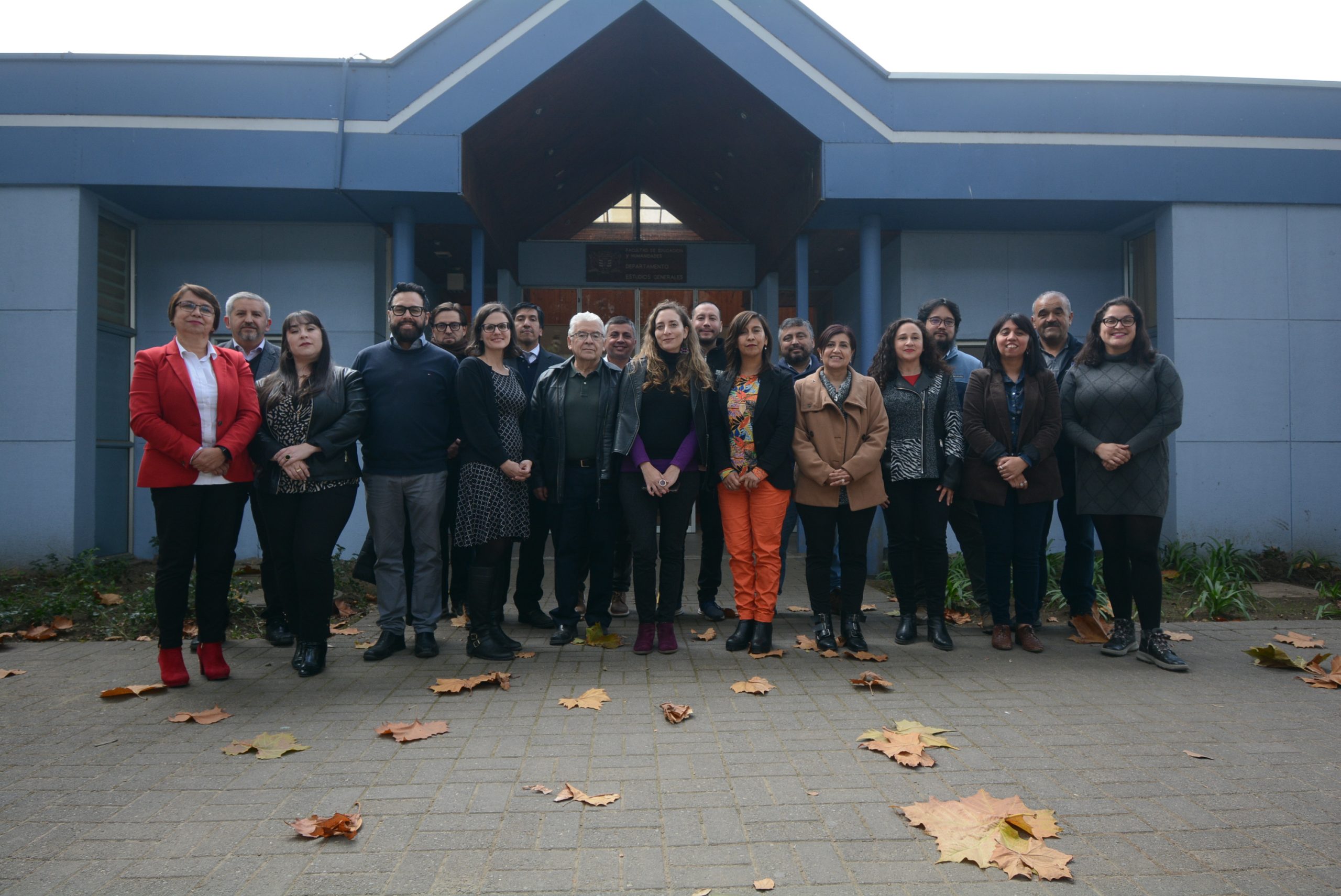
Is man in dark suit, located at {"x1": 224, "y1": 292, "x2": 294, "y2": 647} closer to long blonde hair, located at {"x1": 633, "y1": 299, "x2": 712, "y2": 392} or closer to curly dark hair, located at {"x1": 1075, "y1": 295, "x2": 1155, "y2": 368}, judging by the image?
long blonde hair, located at {"x1": 633, "y1": 299, "x2": 712, "y2": 392}

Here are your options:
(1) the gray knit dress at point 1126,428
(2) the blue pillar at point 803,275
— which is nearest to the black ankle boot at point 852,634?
(1) the gray knit dress at point 1126,428

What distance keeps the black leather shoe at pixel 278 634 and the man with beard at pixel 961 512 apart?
15.2 feet

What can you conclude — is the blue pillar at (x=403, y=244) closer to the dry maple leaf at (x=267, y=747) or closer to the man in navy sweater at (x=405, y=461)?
the man in navy sweater at (x=405, y=461)

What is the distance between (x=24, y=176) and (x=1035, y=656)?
34.0 feet

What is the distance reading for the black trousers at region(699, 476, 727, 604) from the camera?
6.02 metres

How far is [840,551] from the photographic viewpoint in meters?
5.21

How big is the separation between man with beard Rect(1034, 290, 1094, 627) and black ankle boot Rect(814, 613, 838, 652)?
1484 mm

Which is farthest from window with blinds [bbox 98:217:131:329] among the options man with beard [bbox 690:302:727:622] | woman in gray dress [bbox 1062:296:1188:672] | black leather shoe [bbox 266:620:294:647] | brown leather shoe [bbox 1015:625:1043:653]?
woman in gray dress [bbox 1062:296:1188:672]

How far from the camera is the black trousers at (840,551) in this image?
16.9ft

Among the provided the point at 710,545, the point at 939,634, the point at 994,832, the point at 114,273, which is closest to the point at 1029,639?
the point at 939,634

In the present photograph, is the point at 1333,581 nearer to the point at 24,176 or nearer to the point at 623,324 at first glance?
the point at 623,324

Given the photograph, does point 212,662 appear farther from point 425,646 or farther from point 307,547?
point 425,646

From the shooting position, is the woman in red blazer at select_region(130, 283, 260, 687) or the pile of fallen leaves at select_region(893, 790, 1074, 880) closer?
the pile of fallen leaves at select_region(893, 790, 1074, 880)

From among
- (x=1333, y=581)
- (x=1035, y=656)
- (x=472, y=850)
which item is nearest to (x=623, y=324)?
(x=1035, y=656)
